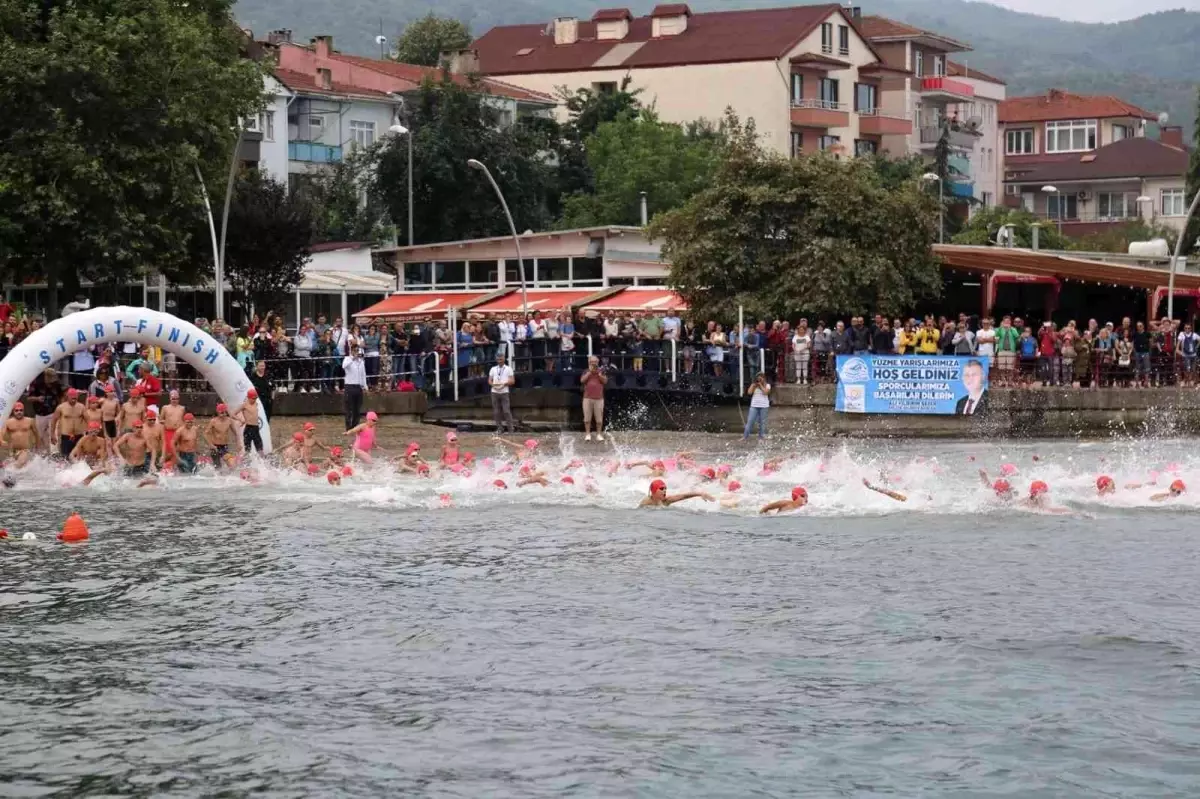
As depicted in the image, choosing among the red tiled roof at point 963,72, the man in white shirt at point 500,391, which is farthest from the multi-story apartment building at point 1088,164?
the man in white shirt at point 500,391

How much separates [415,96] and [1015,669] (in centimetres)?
5874

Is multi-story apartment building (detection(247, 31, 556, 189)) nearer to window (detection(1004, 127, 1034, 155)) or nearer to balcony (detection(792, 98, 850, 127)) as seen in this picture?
balcony (detection(792, 98, 850, 127))

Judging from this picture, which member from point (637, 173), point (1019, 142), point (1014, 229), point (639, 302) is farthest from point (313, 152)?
point (1019, 142)

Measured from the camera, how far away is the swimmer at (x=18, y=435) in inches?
1148

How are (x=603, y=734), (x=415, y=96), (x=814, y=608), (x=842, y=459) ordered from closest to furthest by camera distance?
(x=603, y=734)
(x=814, y=608)
(x=842, y=459)
(x=415, y=96)

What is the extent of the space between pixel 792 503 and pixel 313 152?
52764 millimetres

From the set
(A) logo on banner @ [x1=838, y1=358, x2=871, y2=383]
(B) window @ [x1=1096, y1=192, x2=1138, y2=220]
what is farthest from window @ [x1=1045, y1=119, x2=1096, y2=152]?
(A) logo on banner @ [x1=838, y1=358, x2=871, y2=383]

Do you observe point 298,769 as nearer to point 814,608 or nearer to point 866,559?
point 814,608

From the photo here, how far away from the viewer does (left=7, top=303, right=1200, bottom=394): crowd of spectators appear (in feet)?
125

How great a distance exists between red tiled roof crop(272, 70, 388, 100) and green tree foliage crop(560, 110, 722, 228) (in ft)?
32.0

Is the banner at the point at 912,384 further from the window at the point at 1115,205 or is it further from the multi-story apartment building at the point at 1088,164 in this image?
the window at the point at 1115,205

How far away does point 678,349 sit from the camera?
40719mm

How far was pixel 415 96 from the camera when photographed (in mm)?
72188

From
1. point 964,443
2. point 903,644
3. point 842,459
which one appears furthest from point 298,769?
point 964,443
